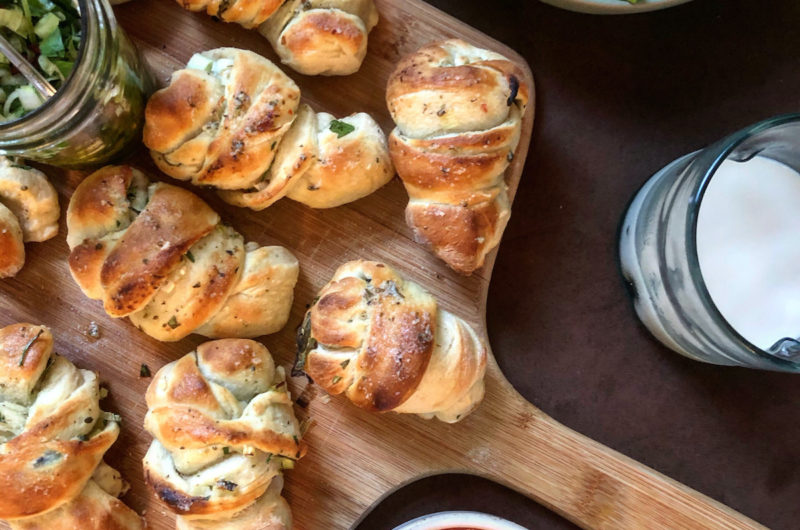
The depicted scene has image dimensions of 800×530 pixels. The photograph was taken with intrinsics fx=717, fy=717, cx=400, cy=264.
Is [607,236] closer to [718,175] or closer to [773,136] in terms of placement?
[718,175]

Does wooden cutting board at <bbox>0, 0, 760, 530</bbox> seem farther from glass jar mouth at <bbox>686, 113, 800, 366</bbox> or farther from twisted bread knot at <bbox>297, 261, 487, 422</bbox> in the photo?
glass jar mouth at <bbox>686, 113, 800, 366</bbox>

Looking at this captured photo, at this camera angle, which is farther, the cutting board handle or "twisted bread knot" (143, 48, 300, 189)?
the cutting board handle

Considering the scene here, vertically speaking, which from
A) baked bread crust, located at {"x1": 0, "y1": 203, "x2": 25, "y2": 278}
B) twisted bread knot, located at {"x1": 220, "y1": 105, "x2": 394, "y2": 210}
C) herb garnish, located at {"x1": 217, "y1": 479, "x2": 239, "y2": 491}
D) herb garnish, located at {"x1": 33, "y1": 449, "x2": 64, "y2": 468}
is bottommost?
herb garnish, located at {"x1": 217, "y1": 479, "x2": 239, "y2": 491}

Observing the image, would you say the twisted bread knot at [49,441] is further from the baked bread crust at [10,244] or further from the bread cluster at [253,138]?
the bread cluster at [253,138]

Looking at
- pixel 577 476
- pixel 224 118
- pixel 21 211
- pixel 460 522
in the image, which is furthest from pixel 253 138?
pixel 577 476

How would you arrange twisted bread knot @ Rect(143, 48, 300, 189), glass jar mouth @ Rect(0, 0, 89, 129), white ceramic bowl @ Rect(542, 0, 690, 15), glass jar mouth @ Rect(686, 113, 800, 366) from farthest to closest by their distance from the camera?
white ceramic bowl @ Rect(542, 0, 690, 15), twisted bread knot @ Rect(143, 48, 300, 189), glass jar mouth @ Rect(686, 113, 800, 366), glass jar mouth @ Rect(0, 0, 89, 129)

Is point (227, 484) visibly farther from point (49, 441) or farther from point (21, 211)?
point (21, 211)

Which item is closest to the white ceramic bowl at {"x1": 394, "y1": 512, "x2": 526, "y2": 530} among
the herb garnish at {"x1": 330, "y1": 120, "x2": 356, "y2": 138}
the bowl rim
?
the bowl rim
